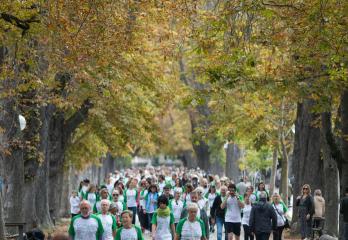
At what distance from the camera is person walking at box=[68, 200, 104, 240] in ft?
49.7

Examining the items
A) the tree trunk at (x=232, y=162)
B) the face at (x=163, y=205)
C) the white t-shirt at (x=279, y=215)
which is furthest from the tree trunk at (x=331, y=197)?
the tree trunk at (x=232, y=162)

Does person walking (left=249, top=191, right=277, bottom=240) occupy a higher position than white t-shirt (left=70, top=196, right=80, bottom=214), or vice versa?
white t-shirt (left=70, top=196, right=80, bottom=214)

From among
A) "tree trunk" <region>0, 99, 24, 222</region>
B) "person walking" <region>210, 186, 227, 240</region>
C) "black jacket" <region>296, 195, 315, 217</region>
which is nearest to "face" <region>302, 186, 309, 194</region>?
"black jacket" <region>296, 195, 315, 217</region>

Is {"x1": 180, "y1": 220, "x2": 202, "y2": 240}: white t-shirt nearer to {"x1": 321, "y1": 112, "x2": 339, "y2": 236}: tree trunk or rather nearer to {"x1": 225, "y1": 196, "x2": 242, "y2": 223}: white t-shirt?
{"x1": 225, "y1": 196, "x2": 242, "y2": 223}: white t-shirt

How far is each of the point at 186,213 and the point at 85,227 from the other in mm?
4682

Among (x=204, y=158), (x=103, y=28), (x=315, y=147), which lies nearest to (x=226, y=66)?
(x=103, y=28)

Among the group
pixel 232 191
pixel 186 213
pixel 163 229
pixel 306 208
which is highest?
pixel 232 191

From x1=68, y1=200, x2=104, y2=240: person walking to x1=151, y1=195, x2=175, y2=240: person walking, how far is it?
2.29 metres

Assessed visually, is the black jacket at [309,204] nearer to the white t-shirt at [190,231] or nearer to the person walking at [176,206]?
the person walking at [176,206]

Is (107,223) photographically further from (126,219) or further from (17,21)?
(17,21)

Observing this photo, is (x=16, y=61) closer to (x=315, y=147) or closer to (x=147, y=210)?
(x=147, y=210)

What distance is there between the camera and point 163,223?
1742 cm

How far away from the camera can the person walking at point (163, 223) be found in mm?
17391

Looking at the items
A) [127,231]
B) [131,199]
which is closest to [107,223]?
[127,231]
